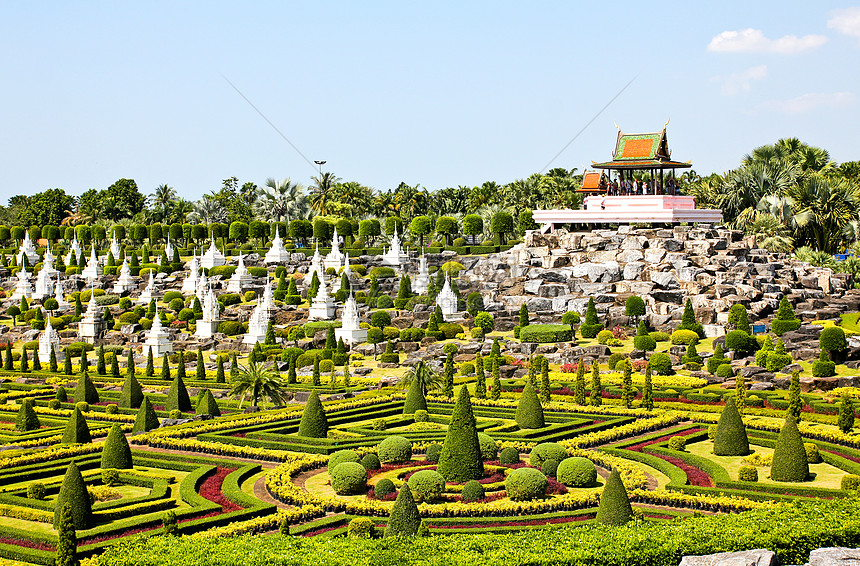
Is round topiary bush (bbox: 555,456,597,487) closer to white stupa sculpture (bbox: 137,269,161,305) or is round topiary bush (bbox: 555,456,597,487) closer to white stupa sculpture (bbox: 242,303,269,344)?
white stupa sculpture (bbox: 242,303,269,344)

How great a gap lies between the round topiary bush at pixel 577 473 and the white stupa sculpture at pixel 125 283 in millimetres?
75526

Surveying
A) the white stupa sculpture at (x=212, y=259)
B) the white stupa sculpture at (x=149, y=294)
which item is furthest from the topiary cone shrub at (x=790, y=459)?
the white stupa sculpture at (x=212, y=259)

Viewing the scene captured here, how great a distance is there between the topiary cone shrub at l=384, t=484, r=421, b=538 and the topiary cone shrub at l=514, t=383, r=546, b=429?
58.5ft

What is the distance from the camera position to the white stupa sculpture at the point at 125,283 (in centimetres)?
10394

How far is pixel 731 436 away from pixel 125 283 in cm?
7671

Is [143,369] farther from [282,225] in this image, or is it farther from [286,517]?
[282,225]

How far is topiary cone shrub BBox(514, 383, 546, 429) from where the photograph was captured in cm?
4603

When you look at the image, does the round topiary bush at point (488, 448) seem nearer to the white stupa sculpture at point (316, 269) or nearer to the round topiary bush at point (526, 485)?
the round topiary bush at point (526, 485)

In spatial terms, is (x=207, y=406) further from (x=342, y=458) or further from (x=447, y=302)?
(x=447, y=302)

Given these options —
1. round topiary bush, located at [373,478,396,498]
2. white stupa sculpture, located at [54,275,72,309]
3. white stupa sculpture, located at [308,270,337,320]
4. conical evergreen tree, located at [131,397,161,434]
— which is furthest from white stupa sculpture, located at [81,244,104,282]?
round topiary bush, located at [373,478,396,498]

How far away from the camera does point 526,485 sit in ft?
112

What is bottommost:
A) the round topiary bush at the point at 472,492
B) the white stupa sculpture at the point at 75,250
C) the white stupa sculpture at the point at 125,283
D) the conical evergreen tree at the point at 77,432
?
the round topiary bush at the point at 472,492

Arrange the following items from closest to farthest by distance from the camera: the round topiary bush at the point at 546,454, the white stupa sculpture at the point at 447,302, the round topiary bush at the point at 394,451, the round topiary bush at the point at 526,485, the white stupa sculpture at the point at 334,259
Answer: the round topiary bush at the point at 526,485 → the round topiary bush at the point at 546,454 → the round topiary bush at the point at 394,451 → the white stupa sculpture at the point at 447,302 → the white stupa sculpture at the point at 334,259

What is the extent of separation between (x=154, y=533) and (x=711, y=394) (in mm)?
30757
